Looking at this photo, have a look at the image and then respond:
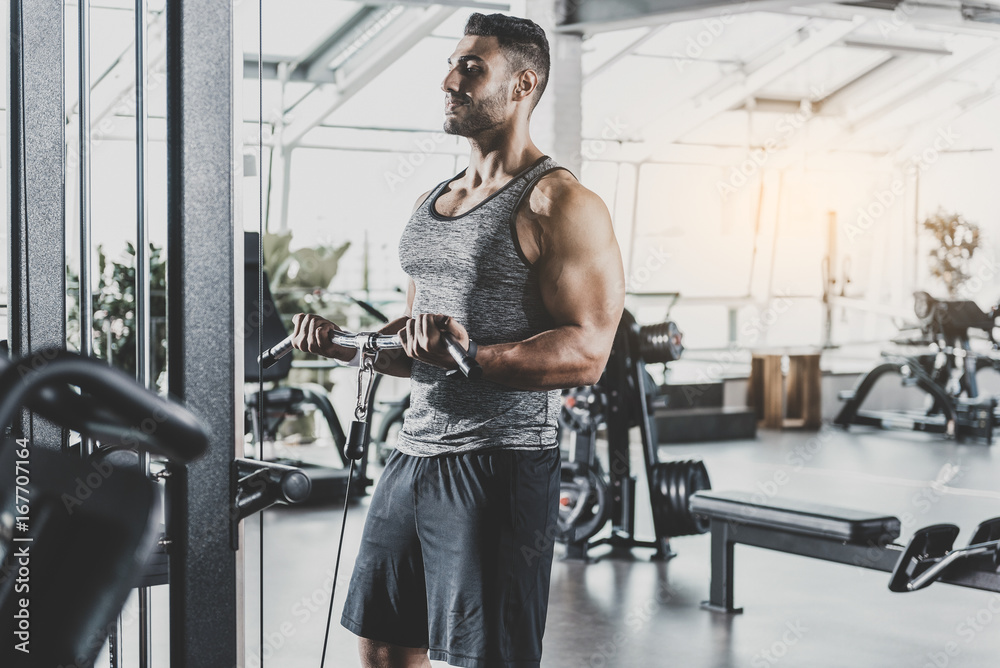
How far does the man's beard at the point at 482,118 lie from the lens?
5.78ft

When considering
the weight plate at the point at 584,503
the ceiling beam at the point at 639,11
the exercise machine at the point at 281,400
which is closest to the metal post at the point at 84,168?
the weight plate at the point at 584,503

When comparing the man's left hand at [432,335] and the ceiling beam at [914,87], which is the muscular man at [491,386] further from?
the ceiling beam at [914,87]

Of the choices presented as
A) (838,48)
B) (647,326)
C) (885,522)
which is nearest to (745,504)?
(885,522)

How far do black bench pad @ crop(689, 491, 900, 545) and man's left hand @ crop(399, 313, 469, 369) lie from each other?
2.03 meters

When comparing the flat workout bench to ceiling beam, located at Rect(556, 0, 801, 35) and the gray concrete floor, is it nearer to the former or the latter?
the gray concrete floor

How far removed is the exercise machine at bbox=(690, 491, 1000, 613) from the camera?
2795mm

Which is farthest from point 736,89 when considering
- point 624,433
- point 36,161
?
point 36,161

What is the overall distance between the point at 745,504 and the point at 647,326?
1.04m

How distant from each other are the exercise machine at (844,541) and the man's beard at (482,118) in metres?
1.75

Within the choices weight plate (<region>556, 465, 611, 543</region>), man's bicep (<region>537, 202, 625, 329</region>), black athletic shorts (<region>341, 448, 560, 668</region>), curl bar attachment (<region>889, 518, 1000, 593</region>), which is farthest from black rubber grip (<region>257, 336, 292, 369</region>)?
weight plate (<region>556, 465, 611, 543</region>)

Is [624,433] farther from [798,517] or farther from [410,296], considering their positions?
[410,296]

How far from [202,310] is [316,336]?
0.65 m
